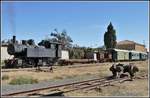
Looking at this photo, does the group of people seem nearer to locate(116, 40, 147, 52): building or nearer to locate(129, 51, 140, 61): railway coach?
locate(129, 51, 140, 61): railway coach

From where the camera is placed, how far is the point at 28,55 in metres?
35.5

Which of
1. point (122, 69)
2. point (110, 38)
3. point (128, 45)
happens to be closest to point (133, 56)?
point (110, 38)

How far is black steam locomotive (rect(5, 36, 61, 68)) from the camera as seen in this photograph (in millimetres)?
34491

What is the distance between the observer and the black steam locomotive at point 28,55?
34491 millimetres

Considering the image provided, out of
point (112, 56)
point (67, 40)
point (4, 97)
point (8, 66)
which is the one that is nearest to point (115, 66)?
point (4, 97)

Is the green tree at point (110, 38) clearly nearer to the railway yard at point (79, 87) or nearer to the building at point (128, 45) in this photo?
the building at point (128, 45)

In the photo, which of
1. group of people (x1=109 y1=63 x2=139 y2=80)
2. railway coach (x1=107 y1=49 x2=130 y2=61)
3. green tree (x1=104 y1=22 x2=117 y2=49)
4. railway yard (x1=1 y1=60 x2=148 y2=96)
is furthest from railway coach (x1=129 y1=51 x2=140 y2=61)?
railway yard (x1=1 y1=60 x2=148 y2=96)

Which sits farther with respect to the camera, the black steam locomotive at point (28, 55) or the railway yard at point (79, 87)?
the black steam locomotive at point (28, 55)

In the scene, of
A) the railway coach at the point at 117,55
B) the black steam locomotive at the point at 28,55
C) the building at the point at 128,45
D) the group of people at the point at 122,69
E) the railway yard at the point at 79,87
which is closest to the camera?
the railway yard at the point at 79,87

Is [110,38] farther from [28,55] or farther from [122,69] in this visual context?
[122,69]

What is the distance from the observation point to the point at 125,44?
143875 millimetres

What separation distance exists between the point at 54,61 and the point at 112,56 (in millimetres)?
21741

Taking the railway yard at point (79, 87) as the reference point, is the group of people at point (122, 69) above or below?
above

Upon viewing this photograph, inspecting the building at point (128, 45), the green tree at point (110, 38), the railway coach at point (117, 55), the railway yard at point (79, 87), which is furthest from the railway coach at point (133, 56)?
the building at point (128, 45)
